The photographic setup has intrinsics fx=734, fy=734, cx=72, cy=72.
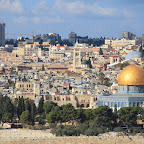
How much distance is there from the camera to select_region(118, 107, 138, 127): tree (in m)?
53.7

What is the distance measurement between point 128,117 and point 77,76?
41582mm

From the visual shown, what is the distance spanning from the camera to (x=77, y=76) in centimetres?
9562

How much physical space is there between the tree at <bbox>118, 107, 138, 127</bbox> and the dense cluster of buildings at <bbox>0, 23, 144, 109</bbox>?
7.73m

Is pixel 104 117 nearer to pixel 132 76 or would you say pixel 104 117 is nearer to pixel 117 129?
pixel 117 129

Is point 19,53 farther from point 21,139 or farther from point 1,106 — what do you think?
point 21,139

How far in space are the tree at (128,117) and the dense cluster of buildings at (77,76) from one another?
7.73 meters

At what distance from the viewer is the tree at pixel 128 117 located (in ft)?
176

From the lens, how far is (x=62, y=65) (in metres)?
110

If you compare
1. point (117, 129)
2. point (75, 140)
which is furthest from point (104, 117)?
point (75, 140)

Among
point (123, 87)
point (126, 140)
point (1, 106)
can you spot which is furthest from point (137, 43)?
point (126, 140)

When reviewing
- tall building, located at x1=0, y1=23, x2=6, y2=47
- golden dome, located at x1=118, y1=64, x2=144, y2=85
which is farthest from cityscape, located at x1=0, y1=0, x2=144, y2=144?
tall building, located at x1=0, y1=23, x2=6, y2=47

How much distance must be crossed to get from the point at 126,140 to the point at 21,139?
611 cm

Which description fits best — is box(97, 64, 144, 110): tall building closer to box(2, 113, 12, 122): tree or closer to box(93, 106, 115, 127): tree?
box(93, 106, 115, 127): tree

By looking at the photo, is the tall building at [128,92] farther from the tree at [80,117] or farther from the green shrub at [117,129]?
the green shrub at [117,129]
